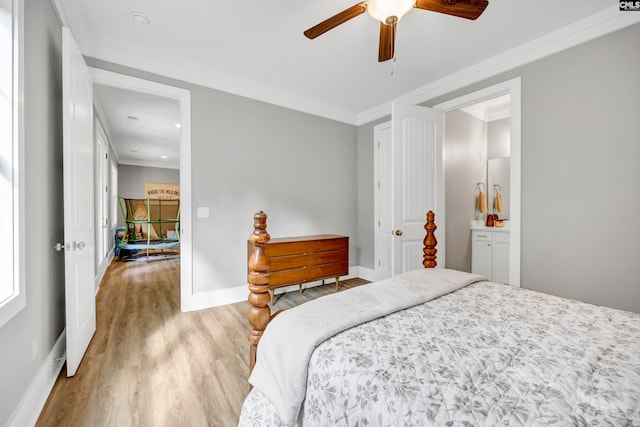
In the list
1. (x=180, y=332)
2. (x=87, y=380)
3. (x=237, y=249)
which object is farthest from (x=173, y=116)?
(x=87, y=380)

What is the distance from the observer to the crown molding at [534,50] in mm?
2099

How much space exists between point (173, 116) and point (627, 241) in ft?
18.6

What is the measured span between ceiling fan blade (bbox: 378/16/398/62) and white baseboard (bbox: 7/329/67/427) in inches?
115

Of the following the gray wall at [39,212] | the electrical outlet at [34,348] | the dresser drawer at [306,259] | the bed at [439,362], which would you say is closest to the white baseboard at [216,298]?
the dresser drawer at [306,259]

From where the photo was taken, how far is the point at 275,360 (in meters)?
1.06

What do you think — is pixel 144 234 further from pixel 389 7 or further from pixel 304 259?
pixel 389 7

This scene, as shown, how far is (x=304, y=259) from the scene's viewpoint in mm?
3426

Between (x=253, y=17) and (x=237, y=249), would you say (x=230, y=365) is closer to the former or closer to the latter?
(x=237, y=249)

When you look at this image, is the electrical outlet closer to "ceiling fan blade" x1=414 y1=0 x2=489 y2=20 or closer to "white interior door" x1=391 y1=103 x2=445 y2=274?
"white interior door" x1=391 y1=103 x2=445 y2=274

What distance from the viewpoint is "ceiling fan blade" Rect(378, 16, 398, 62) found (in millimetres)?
1710

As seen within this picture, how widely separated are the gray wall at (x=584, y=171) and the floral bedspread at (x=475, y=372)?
1.23m

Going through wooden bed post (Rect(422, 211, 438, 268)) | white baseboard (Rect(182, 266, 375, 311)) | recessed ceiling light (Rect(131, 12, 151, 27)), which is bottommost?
white baseboard (Rect(182, 266, 375, 311))

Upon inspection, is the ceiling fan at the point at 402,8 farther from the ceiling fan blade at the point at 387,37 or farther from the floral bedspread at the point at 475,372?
the floral bedspread at the point at 475,372

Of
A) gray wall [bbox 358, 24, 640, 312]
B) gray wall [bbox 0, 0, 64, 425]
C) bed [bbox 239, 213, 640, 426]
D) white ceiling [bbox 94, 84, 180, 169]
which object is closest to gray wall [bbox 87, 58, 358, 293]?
gray wall [bbox 0, 0, 64, 425]
